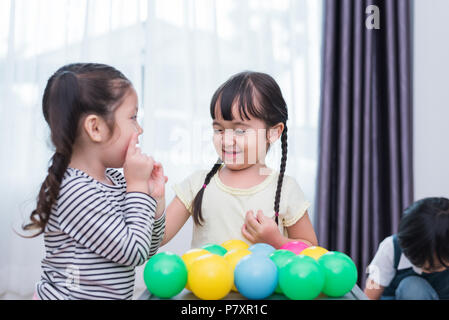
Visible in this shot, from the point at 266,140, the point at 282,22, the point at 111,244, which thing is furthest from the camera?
the point at 282,22

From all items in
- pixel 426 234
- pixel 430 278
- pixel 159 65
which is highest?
pixel 159 65

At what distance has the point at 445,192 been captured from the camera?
2.01 meters

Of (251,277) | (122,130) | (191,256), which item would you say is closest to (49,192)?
(122,130)

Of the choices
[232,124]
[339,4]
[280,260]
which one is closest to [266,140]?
[232,124]

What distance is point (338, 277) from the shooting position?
79 centimetres

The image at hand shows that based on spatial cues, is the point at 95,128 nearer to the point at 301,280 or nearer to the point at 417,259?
the point at 301,280

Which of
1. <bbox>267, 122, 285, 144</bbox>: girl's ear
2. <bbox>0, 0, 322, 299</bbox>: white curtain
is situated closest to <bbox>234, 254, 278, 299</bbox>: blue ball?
<bbox>267, 122, 285, 144</bbox>: girl's ear

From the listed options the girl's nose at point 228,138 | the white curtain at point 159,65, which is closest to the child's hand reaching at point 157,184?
the girl's nose at point 228,138

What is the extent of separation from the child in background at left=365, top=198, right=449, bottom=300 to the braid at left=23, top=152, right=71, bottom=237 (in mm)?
853

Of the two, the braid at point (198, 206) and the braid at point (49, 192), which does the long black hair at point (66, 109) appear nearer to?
the braid at point (49, 192)

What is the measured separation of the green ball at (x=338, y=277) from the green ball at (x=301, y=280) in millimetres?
15

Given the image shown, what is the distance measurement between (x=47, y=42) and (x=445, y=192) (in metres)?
2.01

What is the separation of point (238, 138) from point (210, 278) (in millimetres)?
478

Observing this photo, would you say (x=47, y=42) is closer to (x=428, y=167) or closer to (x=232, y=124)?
(x=232, y=124)
